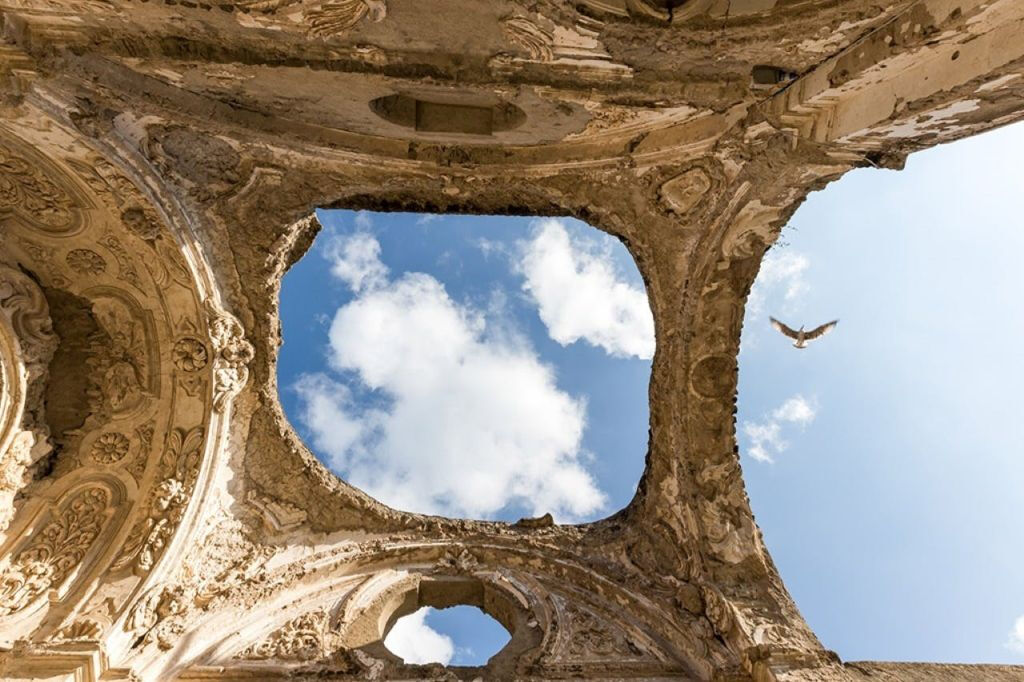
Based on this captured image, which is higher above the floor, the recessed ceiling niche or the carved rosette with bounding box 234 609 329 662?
the recessed ceiling niche

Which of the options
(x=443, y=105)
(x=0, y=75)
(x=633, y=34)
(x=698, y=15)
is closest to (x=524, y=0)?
(x=633, y=34)

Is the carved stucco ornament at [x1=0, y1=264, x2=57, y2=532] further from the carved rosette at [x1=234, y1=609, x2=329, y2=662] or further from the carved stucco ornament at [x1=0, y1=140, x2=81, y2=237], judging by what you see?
the carved rosette at [x1=234, y1=609, x2=329, y2=662]

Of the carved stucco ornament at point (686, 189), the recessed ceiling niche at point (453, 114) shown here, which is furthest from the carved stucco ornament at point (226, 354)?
the carved stucco ornament at point (686, 189)

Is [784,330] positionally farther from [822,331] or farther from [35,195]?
[35,195]

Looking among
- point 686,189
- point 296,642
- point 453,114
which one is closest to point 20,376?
point 296,642

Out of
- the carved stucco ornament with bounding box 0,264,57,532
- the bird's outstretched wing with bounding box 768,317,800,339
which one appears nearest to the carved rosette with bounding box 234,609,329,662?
the carved stucco ornament with bounding box 0,264,57,532

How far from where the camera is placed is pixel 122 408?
23.1ft

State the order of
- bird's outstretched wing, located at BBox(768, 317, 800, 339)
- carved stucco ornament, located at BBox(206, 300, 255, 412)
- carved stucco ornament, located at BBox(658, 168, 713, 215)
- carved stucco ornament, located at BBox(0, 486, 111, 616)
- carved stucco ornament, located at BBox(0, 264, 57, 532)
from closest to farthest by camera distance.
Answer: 1. carved stucco ornament, located at BBox(0, 486, 111, 616)
2. carved stucco ornament, located at BBox(0, 264, 57, 532)
3. carved stucco ornament, located at BBox(206, 300, 255, 412)
4. carved stucco ornament, located at BBox(658, 168, 713, 215)
5. bird's outstretched wing, located at BBox(768, 317, 800, 339)

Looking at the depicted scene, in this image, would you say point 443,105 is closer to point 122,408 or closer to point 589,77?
point 589,77

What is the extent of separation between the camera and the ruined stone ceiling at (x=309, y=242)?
504 cm

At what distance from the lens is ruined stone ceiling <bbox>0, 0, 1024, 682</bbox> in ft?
16.5

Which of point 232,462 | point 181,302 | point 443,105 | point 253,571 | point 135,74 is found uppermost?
point 443,105

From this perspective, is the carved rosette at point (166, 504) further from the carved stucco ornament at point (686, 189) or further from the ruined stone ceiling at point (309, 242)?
the carved stucco ornament at point (686, 189)

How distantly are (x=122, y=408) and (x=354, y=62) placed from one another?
168 inches
